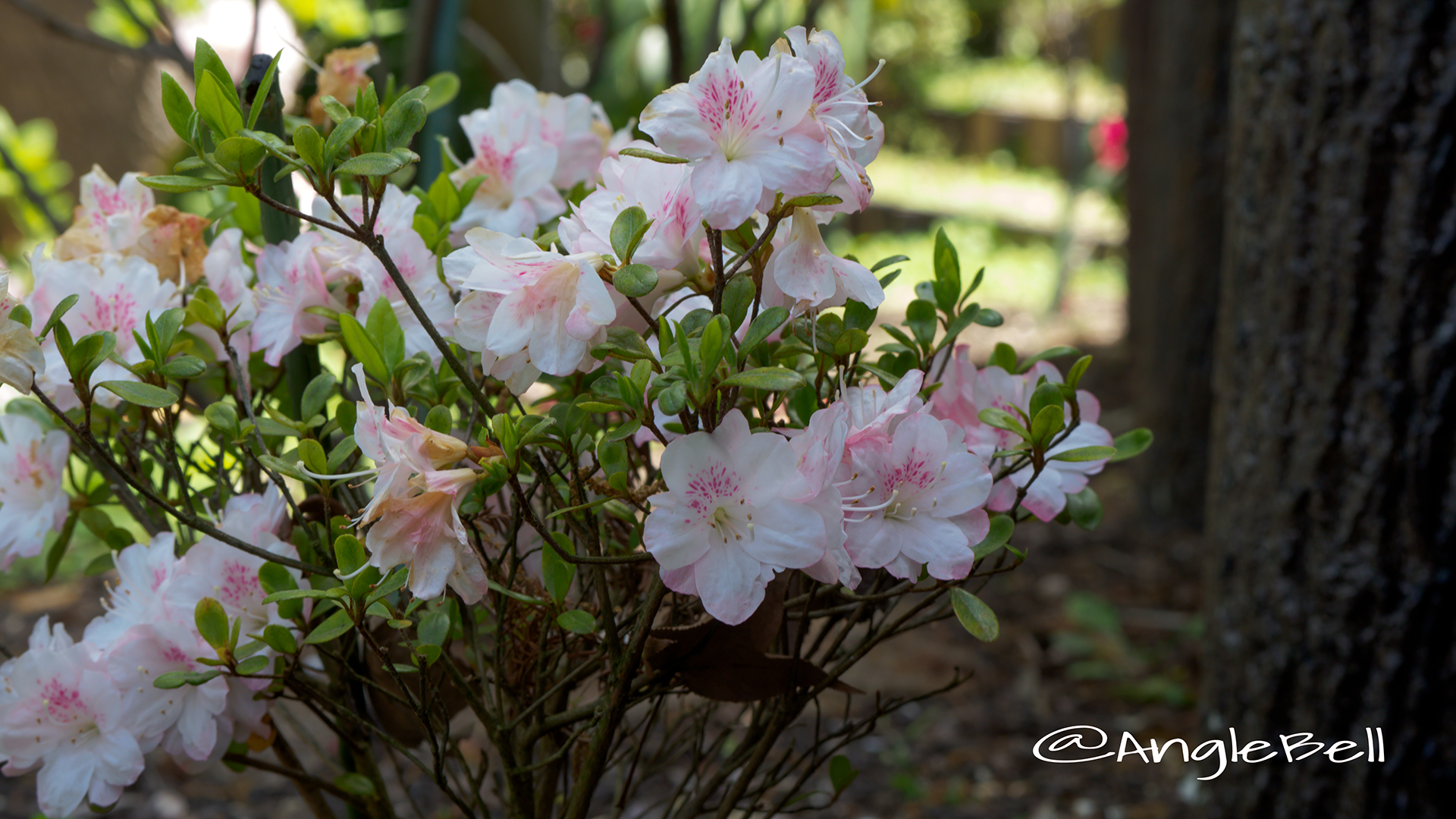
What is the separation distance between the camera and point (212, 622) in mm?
583

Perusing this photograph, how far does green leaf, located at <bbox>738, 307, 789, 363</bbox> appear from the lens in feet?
1.65

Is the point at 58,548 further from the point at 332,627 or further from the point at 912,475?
the point at 912,475

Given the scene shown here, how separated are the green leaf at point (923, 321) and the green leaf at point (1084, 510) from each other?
0.44 ft

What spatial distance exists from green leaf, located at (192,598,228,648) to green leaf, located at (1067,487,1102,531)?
0.50 metres

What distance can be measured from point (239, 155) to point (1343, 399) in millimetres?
1389

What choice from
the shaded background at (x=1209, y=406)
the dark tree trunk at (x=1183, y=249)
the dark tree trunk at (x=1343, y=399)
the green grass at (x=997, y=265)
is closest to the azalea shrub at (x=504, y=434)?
the shaded background at (x=1209, y=406)

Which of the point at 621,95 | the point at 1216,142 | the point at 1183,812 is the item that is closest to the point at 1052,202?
the point at 621,95

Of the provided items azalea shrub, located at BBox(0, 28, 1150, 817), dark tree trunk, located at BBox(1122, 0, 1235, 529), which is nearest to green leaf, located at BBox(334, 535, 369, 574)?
azalea shrub, located at BBox(0, 28, 1150, 817)

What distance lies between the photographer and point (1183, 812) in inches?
75.5

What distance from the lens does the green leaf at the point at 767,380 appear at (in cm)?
49

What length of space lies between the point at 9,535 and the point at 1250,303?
1516 millimetres

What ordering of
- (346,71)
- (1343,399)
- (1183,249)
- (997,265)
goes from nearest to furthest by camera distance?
(346,71) → (1343,399) → (1183,249) → (997,265)
